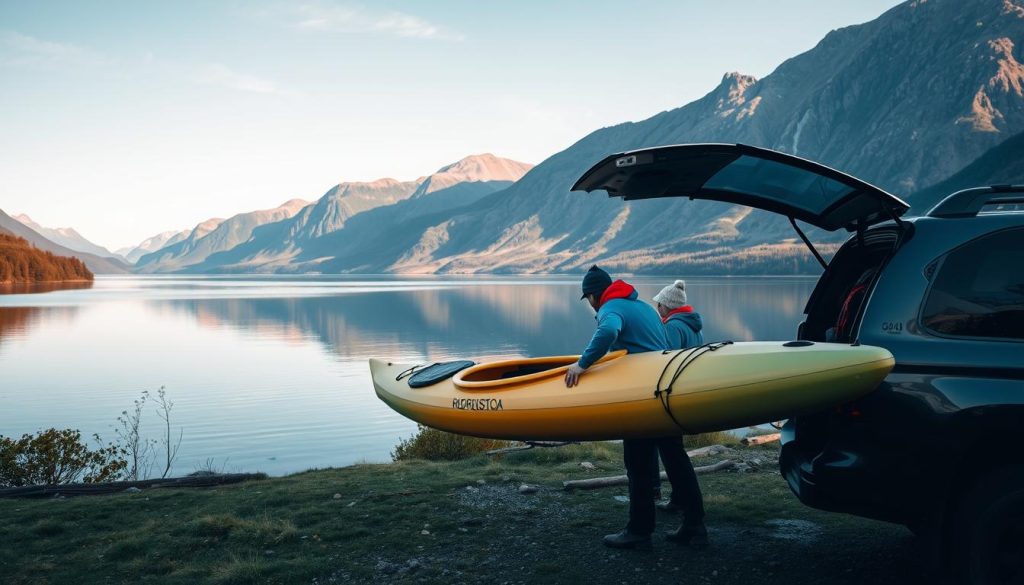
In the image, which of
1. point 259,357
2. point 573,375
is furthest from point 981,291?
point 259,357

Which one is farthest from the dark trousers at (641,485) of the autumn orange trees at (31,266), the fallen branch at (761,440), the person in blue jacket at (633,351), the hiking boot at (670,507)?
the autumn orange trees at (31,266)

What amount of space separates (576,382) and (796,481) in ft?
6.29

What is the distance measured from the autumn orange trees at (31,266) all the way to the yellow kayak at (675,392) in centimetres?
15541

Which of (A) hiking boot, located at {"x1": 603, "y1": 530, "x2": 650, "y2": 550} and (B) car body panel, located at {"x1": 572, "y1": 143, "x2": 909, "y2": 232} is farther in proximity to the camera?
(A) hiking boot, located at {"x1": 603, "y1": 530, "x2": 650, "y2": 550}

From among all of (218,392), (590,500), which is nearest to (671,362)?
(590,500)

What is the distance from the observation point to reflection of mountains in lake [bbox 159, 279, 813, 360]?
48.2m

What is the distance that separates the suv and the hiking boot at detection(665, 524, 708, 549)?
126cm

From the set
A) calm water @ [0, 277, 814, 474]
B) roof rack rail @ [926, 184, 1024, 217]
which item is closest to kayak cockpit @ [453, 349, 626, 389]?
roof rack rail @ [926, 184, 1024, 217]

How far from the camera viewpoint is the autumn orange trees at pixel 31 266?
5482 inches

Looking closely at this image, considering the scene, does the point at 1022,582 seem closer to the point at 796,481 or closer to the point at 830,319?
the point at 796,481

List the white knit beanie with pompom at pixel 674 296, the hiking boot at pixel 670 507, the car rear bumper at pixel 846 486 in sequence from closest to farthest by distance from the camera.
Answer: the car rear bumper at pixel 846 486 < the hiking boot at pixel 670 507 < the white knit beanie with pompom at pixel 674 296

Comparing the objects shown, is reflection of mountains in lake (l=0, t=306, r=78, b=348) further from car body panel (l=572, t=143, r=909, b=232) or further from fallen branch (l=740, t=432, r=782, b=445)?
car body panel (l=572, t=143, r=909, b=232)

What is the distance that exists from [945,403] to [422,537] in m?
4.58

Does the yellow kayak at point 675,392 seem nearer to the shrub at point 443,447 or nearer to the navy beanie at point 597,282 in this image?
the navy beanie at point 597,282
